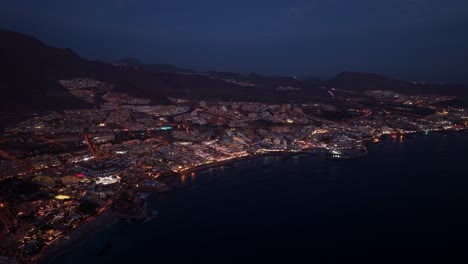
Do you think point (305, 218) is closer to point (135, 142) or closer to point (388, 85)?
point (135, 142)

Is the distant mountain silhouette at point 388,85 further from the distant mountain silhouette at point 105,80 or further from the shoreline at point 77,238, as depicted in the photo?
the shoreline at point 77,238

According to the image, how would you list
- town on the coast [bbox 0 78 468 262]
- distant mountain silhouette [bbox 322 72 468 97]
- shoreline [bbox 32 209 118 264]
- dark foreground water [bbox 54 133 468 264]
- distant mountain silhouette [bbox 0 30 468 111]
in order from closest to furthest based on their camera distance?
1. shoreline [bbox 32 209 118 264]
2. dark foreground water [bbox 54 133 468 264]
3. town on the coast [bbox 0 78 468 262]
4. distant mountain silhouette [bbox 0 30 468 111]
5. distant mountain silhouette [bbox 322 72 468 97]

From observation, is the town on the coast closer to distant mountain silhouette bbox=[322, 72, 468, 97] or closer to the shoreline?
the shoreline

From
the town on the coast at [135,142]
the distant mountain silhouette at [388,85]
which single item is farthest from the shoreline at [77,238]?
the distant mountain silhouette at [388,85]

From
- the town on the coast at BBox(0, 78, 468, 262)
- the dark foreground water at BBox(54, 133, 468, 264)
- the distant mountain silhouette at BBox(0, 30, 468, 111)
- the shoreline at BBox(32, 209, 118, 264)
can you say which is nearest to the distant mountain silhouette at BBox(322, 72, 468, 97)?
the distant mountain silhouette at BBox(0, 30, 468, 111)

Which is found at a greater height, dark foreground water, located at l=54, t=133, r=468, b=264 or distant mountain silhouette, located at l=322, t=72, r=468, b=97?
distant mountain silhouette, located at l=322, t=72, r=468, b=97
